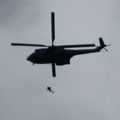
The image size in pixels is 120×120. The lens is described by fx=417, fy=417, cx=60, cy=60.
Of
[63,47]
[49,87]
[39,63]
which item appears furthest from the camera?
[49,87]

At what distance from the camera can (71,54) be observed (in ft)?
222

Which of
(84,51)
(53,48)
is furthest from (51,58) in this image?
(84,51)

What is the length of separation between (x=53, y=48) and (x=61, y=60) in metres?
2.35

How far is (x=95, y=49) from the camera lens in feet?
228

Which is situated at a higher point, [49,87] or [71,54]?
[71,54]

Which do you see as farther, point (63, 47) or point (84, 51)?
point (84, 51)

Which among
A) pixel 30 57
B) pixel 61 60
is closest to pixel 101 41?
pixel 61 60

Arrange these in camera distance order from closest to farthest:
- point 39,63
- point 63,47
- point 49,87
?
point 63,47 < point 39,63 < point 49,87

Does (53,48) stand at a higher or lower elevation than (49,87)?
higher

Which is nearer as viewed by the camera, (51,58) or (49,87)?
(51,58)

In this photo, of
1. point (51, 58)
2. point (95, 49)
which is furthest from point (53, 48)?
point (95, 49)

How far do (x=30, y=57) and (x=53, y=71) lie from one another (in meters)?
4.91

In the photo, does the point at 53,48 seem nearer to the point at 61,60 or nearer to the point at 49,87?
the point at 61,60

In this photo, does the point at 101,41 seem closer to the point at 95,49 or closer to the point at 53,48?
the point at 95,49
